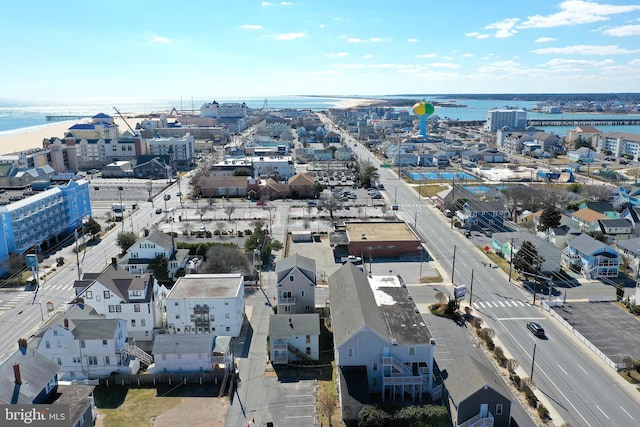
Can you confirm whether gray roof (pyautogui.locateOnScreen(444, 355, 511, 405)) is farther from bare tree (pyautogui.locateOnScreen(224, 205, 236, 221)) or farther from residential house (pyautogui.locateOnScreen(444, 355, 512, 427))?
bare tree (pyautogui.locateOnScreen(224, 205, 236, 221))

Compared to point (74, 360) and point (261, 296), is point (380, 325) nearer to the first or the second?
point (261, 296)

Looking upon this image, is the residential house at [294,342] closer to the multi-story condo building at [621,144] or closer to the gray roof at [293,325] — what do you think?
the gray roof at [293,325]

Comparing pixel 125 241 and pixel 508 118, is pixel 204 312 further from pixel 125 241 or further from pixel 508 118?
pixel 508 118

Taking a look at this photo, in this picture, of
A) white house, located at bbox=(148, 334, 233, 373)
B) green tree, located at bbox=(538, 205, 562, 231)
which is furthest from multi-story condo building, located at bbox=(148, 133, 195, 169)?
white house, located at bbox=(148, 334, 233, 373)

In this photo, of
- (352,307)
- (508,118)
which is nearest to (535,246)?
(352,307)

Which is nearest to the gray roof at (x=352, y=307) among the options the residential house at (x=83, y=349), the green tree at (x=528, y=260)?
the residential house at (x=83, y=349)

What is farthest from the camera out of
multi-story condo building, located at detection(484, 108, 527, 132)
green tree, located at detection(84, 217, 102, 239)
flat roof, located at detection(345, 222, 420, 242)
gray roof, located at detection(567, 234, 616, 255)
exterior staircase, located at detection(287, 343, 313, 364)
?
multi-story condo building, located at detection(484, 108, 527, 132)
